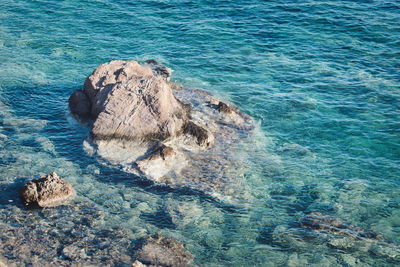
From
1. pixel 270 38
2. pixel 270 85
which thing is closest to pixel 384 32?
pixel 270 38

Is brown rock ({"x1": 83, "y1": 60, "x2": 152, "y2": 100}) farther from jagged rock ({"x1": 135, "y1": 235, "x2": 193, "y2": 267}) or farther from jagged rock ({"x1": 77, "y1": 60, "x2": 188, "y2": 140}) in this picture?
jagged rock ({"x1": 135, "y1": 235, "x2": 193, "y2": 267})

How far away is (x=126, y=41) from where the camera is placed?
84.8 feet

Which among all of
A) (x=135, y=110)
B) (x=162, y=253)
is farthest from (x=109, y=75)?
(x=162, y=253)

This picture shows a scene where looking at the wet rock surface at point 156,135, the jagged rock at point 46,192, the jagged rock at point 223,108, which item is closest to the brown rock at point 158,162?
the wet rock surface at point 156,135

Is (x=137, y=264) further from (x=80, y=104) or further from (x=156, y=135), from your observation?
(x=80, y=104)

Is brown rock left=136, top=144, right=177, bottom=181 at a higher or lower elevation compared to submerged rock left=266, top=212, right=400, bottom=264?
higher

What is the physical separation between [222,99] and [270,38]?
26.8ft

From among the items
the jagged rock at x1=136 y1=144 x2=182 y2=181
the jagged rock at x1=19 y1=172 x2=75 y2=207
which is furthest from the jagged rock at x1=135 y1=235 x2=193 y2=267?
the jagged rock at x1=19 y1=172 x2=75 y2=207

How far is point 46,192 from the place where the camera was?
41.4 ft

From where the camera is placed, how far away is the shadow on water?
1375 cm

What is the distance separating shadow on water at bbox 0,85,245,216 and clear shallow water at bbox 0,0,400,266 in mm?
66

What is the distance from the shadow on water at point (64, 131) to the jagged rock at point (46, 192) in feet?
3.18

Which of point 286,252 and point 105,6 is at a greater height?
point 105,6

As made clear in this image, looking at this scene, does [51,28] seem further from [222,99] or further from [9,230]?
[9,230]
